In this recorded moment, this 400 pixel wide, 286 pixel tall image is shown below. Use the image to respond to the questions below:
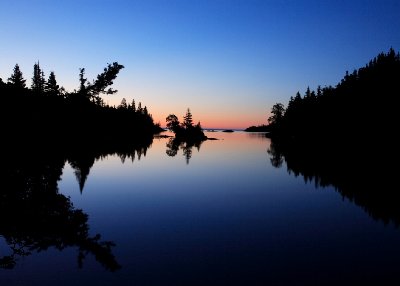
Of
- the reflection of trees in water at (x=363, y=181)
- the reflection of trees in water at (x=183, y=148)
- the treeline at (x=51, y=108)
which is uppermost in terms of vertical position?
the treeline at (x=51, y=108)

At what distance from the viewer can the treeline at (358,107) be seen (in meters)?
83.5

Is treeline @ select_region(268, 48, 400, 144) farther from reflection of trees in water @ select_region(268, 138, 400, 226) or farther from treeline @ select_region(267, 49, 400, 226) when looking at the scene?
reflection of trees in water @ select_region(268, 138, 400, 226)

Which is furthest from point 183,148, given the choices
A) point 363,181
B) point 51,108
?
point 51,108

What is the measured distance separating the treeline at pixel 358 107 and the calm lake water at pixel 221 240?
6226 centimetres

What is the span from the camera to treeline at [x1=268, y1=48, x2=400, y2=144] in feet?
274

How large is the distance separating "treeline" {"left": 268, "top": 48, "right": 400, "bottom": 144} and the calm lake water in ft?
204

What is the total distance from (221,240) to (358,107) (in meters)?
86.5

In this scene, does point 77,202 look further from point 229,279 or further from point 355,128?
point 355,128

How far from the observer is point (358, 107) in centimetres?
9106

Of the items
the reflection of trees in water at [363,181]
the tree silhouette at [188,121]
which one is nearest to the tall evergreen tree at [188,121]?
the tree silhouette at [188,121]

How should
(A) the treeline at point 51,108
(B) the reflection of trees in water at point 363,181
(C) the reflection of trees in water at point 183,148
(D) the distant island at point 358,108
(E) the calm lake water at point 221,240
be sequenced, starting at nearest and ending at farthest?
(A) the treeline at point 51,108 → (E) the calm lake water at point 221,240 → (B) the reflection of trees in water at point 363,181 → (C) the reflection of trees in water at point 183,148 → (D) the distant island at point 358,108

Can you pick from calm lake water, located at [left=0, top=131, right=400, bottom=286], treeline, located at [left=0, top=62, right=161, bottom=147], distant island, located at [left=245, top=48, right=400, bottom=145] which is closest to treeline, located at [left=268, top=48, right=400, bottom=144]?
distant island, located at [left=245, top=48, right=400, bottom=145]

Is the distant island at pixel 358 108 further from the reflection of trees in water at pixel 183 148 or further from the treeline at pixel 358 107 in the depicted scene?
the reflection of trees in water at pixel 183 148

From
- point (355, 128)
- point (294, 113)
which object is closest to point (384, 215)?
point (355, 128)
